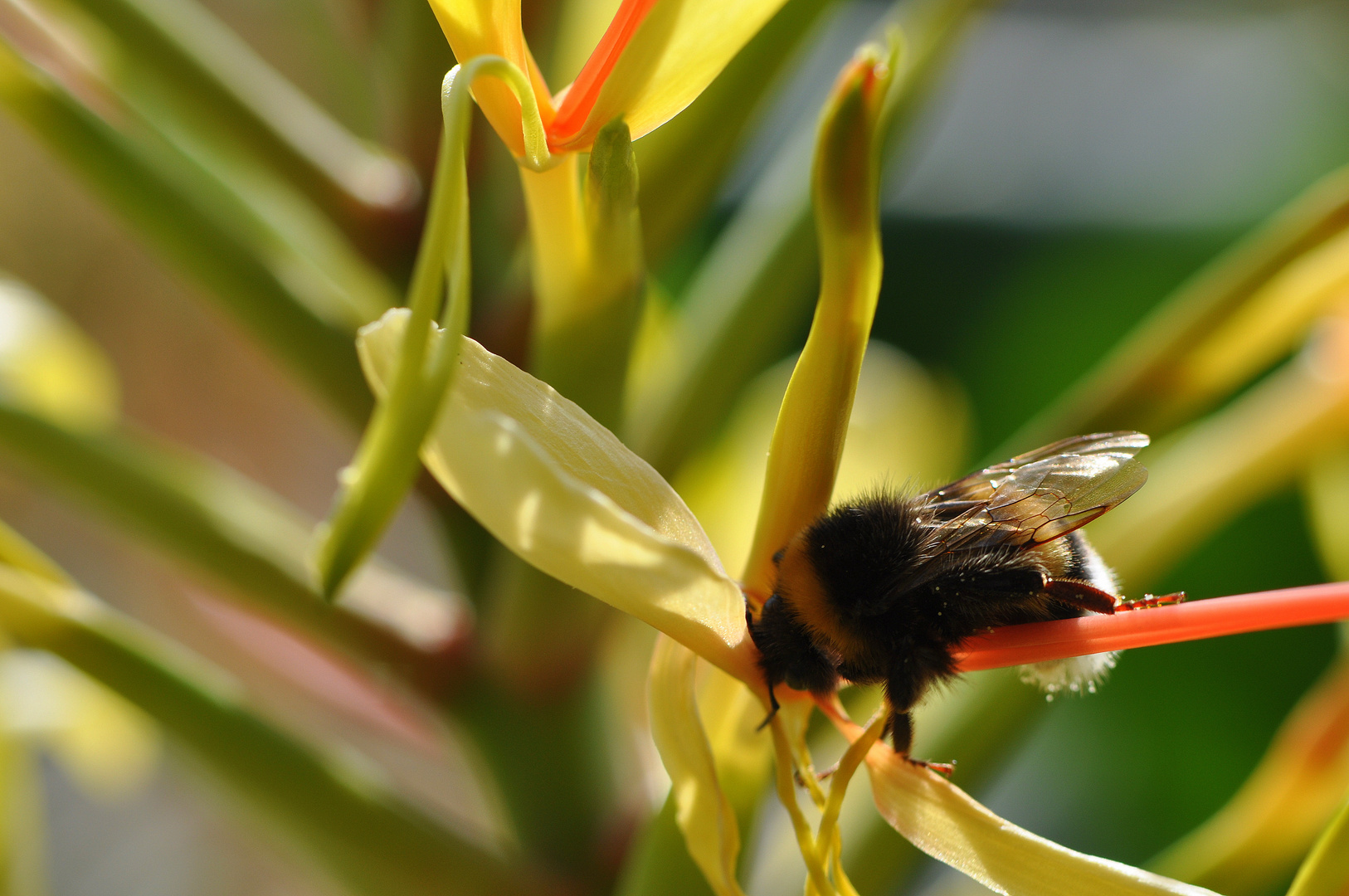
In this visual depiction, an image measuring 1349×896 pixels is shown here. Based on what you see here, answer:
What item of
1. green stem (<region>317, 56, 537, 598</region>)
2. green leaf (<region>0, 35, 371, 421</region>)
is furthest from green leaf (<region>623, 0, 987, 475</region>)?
green stem (<region>317, 56, 537, 598</region>)

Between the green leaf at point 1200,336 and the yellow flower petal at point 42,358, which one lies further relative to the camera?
the yellow flower petal at point 42,358

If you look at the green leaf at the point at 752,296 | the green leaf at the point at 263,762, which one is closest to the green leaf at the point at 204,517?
the green leaf at the point at 263,762

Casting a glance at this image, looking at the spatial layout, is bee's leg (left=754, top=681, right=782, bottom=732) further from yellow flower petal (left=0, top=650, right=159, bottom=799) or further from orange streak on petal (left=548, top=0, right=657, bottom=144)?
yellow flower petal (left=0, top=650, right=159, bottom=799)

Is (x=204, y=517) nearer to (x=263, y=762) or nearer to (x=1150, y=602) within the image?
(x=263, y=762)

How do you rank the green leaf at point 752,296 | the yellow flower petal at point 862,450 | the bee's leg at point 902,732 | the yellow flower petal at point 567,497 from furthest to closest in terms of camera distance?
the yellow flower petal at point 862,450 → the green leaf at point 752,296 → the bee's leg at point 902,732 → the yellow flower petal at point 567,497

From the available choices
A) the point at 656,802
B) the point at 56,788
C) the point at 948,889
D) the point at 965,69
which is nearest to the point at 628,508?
the point at 656,802

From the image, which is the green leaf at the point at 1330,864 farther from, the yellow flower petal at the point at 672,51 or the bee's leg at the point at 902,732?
the yellow flower petal at the point at 672,51

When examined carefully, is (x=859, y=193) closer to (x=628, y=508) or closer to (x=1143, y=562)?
(x=628, y=508)
